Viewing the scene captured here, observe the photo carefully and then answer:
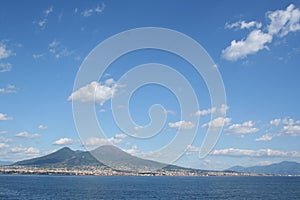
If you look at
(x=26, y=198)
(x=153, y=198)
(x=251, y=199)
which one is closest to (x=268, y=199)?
(x=251, y=199)

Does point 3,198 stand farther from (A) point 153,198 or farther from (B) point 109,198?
(A) point 153,198

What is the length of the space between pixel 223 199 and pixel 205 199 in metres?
5.28

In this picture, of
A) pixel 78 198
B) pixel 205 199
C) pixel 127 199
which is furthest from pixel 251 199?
pixel 78 198

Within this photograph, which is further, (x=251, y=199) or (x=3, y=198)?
(x=251, y=199)

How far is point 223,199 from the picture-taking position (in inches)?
4023

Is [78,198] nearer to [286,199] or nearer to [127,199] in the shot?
[127,199]

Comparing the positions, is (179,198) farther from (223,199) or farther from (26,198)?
(26,198)

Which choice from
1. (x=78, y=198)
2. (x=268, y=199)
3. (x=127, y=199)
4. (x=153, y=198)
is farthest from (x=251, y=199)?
(x=78, y=198)

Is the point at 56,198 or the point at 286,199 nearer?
the point at 56,198

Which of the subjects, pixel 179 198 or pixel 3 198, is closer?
pixel 3 198

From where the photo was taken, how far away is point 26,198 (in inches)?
3868

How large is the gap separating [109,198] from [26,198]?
2312 centimetres

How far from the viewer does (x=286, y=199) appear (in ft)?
345

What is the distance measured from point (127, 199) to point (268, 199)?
41696mm
